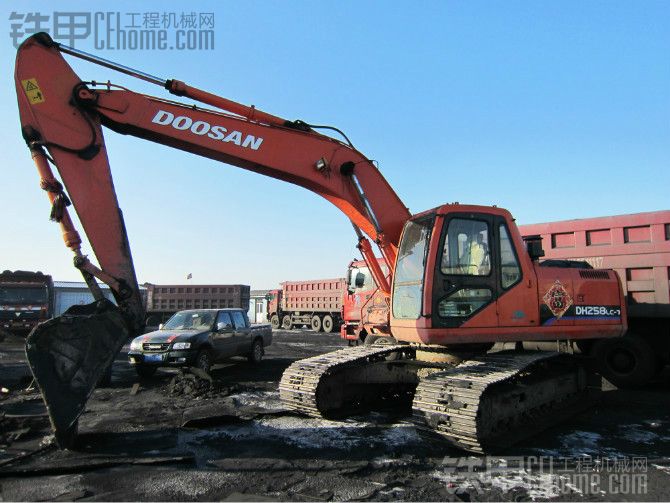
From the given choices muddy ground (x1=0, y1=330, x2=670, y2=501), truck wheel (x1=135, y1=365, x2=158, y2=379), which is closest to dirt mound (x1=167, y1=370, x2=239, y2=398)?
muddy ground (x1=0, y1=330, x2=670, y2=501)

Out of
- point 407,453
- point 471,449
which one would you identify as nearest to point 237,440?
point 407,453

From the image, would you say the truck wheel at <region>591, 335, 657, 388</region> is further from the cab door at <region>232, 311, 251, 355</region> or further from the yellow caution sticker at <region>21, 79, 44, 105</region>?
the yellow caution sticker at <region>21, 79, 44, 105</region>

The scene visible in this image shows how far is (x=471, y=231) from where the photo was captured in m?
6.48

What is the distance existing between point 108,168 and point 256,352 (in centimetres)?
851

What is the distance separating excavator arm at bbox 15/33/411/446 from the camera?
5.21 metres

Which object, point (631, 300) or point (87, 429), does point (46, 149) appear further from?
point (631, 300)

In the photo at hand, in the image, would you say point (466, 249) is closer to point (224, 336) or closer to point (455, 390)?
point (455, 390)

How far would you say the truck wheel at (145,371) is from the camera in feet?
35.0

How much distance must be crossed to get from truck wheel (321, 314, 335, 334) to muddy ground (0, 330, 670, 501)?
20.1m

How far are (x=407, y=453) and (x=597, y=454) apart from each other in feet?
7.09

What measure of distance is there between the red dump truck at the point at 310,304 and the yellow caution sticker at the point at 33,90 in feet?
69.2

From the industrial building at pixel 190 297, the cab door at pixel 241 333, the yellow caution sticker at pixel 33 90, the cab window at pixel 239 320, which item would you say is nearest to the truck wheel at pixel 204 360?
the cab door at pixel 241 333

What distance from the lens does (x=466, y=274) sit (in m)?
6.28

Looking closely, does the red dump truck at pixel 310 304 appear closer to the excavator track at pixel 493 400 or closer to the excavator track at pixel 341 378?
the excavator track at pixel 341 378
